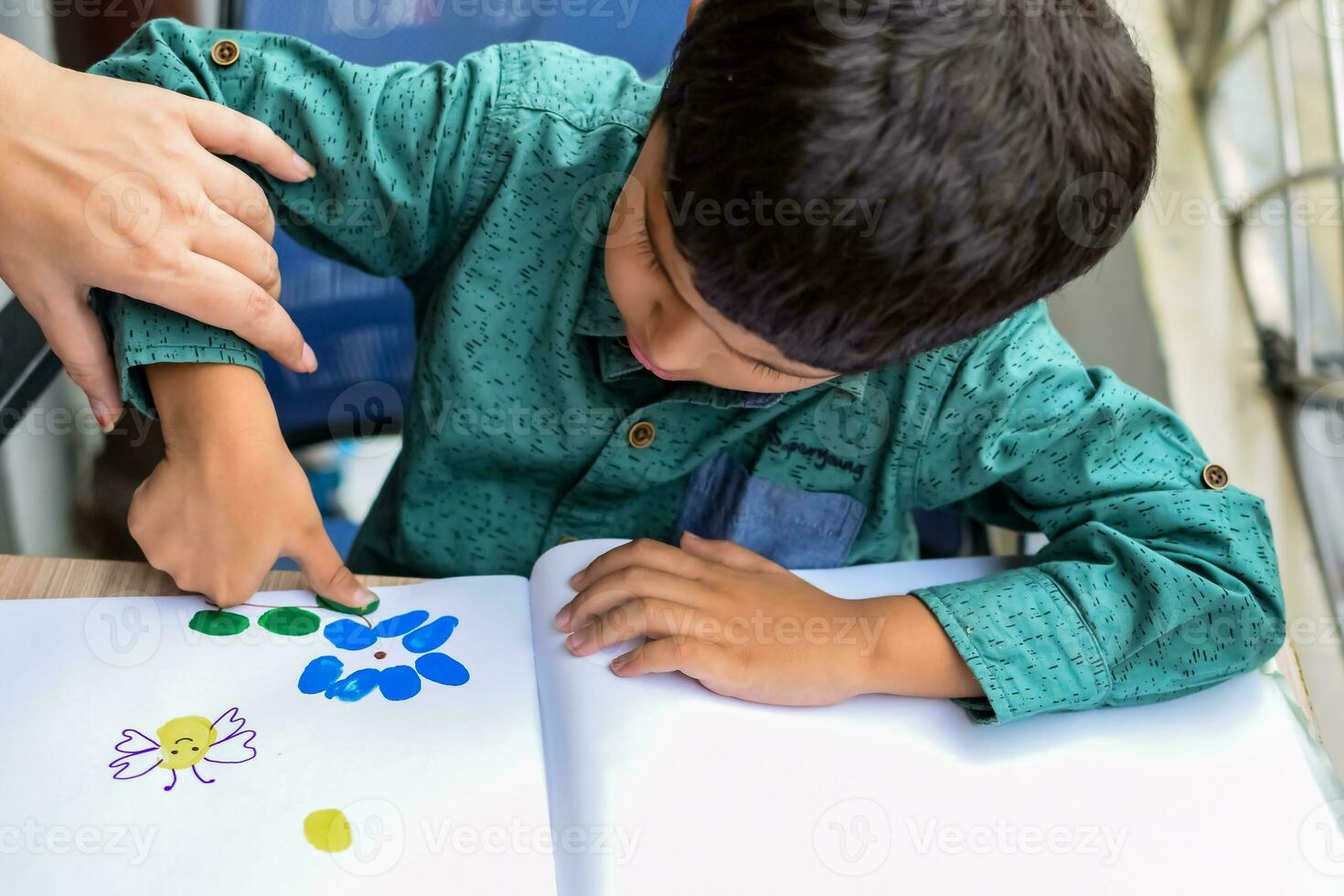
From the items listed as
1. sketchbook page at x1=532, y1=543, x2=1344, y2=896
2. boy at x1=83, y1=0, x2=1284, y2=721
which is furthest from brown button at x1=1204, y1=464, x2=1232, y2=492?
sketchbook page at x1=532, y1=543, x2=1344, y2=896

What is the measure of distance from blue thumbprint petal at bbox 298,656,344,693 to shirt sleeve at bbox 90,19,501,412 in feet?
0.92

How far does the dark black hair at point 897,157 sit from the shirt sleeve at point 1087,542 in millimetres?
Result: 176

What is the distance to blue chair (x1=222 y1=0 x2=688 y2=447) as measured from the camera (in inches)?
31.9


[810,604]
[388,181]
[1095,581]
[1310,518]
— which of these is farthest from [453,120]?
[1310,518]

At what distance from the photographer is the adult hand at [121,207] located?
0.58 meters

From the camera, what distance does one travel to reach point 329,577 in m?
0.59

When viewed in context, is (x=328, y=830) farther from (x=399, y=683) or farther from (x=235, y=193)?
(x=235, y=193)

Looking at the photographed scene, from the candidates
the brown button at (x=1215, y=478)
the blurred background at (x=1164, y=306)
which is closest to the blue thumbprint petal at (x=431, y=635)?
the blurred background at (x=1164, y=306)

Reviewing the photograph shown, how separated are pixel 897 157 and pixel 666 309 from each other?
0.15 m

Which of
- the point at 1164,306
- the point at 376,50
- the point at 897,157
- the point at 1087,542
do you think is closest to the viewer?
the point at 897,157

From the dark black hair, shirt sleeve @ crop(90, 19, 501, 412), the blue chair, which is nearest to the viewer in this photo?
the dark black hair

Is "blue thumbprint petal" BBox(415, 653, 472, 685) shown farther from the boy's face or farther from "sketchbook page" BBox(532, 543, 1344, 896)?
the boy's face

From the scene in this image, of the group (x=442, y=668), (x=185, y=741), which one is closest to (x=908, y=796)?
(x=442, y=668)

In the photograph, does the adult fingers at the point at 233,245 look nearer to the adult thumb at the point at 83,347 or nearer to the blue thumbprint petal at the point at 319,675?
the adult thumb at the point at 83,347
